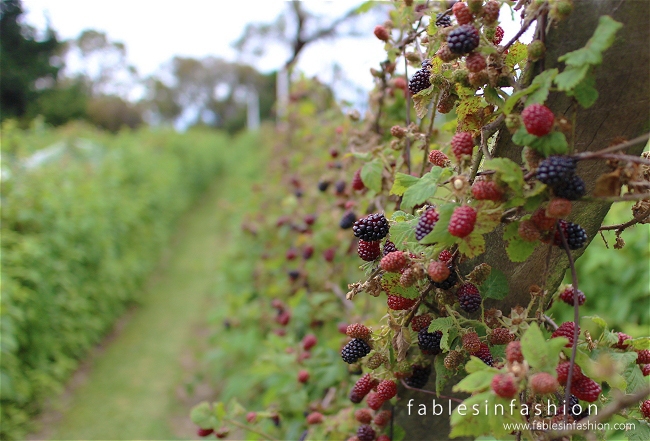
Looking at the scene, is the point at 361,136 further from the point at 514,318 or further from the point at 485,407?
the point at 485,407

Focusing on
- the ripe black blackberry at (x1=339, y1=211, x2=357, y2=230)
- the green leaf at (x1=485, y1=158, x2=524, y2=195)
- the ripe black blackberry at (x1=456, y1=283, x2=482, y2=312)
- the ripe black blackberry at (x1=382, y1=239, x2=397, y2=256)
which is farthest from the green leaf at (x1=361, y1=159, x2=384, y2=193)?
the green leaf at (x1=485, y1=158, x2=524, y2=195)

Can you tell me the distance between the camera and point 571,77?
0.76 meters

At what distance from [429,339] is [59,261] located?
432 cm

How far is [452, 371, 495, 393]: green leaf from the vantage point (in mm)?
755

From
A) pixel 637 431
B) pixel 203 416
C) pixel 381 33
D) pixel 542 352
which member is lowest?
pixel 203 416

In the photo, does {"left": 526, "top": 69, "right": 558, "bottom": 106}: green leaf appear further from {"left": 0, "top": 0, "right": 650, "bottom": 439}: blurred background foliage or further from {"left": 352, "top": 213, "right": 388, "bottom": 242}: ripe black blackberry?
{"left": 0, "top": 0, "right": 650, "bottom": 439}: blurred background foliage

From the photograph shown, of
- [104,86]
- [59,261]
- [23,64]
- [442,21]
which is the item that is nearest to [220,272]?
[59,261]

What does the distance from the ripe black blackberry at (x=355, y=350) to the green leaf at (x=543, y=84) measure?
61cm

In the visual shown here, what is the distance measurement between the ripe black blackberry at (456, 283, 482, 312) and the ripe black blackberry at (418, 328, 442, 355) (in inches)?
3.4

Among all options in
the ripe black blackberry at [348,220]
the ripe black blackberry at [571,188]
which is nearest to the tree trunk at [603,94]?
the ripe black blackberry at [571,188]

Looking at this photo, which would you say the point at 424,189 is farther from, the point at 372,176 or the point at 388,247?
the point at 372,176

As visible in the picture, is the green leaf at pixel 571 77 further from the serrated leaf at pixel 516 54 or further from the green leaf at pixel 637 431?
the green leaf at pixel 637 431

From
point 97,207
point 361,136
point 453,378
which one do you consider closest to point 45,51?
point 97,207

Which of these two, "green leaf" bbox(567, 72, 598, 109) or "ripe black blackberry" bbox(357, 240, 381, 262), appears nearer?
"green leaf" bbox(567, 72, 598, 109)
